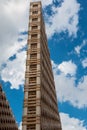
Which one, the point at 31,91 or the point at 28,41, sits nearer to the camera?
the point at 31,91

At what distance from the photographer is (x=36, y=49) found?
69.4 metres

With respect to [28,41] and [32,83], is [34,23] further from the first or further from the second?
[32,83]

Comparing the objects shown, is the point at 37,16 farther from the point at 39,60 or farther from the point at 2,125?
the point at 2,125

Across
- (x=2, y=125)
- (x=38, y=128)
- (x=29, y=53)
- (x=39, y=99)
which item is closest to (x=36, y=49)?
(x=29, y=53)

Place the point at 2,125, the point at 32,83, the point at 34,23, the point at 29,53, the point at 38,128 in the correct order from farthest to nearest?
the point at 2,125
the point at 34,23
the point at 29,53
the point at 32,83
the point at 38,128

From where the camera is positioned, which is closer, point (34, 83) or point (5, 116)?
point (34, 83)

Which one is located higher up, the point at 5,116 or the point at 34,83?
the point at 5,116

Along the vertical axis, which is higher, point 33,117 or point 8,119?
point 8,119

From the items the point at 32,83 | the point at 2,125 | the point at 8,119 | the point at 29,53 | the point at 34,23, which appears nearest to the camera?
the point at 32,83

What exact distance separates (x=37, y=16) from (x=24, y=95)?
843 inches

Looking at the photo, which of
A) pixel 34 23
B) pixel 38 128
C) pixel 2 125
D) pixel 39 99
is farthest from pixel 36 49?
pixel 2 125

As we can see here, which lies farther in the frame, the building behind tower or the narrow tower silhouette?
the building behind tower

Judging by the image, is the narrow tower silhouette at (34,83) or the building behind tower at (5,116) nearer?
the narrow tower silhouette at (34,83)

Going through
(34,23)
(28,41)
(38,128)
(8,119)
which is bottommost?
(38,128)
